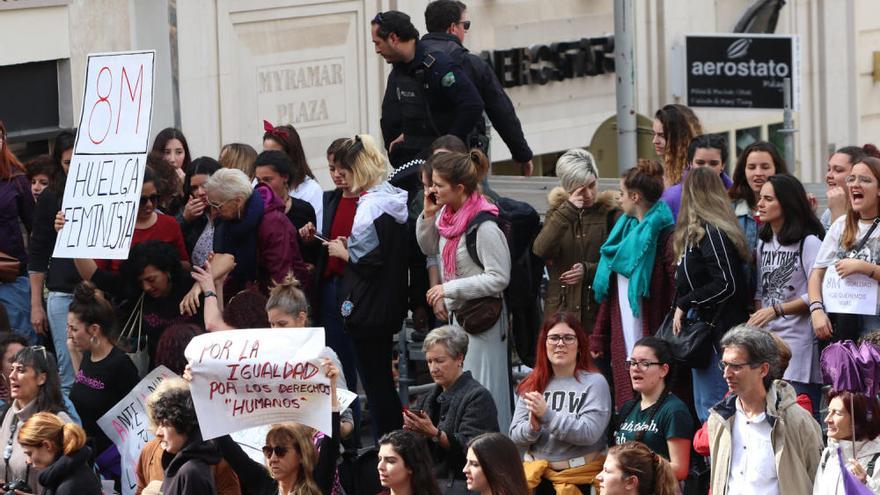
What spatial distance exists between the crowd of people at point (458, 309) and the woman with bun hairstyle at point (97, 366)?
0.06ft

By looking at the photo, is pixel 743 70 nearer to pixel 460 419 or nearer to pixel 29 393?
pixel 460 419

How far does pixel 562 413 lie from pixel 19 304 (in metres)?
3.96

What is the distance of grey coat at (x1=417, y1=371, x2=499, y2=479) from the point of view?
10.1m

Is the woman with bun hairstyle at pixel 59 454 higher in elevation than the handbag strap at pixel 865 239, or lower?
lower

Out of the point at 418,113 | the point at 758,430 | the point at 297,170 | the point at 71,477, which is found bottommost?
the point at 71,477

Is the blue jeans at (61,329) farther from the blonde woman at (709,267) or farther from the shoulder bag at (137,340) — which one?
the blonde woman at (709,267)

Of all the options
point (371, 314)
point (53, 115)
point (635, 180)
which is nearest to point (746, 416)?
point (635, 180)

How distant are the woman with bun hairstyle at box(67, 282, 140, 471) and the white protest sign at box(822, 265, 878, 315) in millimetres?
3616

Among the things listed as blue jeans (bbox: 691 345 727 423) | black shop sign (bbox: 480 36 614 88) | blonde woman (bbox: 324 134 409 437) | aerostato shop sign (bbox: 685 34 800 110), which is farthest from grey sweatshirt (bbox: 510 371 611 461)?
black shop sign (bbox: 480 36 614 88)

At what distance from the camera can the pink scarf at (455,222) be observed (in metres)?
11.1

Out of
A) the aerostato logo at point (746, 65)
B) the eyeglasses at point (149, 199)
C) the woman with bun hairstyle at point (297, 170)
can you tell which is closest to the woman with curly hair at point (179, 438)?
the eyeglasses at point (149, 199)

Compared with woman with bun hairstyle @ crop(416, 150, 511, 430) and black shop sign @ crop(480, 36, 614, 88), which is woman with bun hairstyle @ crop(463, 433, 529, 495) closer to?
woman with bun hairstyle @ crop(416, 150, 511, 430)

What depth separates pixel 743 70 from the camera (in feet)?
70.9

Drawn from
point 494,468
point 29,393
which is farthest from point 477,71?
point 494,468
